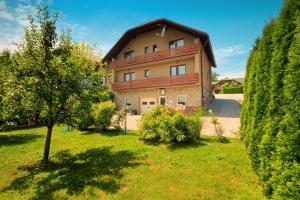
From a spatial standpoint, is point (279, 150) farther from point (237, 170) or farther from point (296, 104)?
point (237, 170)

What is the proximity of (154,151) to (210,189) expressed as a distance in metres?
3.42

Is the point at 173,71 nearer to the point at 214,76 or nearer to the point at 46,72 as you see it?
the point at 46,72

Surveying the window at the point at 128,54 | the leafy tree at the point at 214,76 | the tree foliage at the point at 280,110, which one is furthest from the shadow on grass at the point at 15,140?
the leafy tree at the point at 214,76

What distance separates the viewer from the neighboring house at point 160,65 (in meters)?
19.1

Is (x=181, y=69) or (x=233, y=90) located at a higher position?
(x=181, y=69)

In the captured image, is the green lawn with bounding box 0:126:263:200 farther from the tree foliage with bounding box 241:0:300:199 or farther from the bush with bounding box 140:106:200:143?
the tree foliage with bounding box 241:0:300:199

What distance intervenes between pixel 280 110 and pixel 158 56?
18.0 m

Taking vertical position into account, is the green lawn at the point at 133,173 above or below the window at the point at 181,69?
below

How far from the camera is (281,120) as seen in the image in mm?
3754

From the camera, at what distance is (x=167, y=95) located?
21.1 metres

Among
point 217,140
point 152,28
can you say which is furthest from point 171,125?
point 152,28

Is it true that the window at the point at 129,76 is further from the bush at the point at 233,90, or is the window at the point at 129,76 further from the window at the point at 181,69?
the bush at the point at 233,90

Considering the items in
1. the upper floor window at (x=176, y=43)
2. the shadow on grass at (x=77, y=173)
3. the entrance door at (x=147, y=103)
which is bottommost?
the shadow on grass at (x=77, y=173)

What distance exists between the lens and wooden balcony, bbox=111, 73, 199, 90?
18.6 metres
